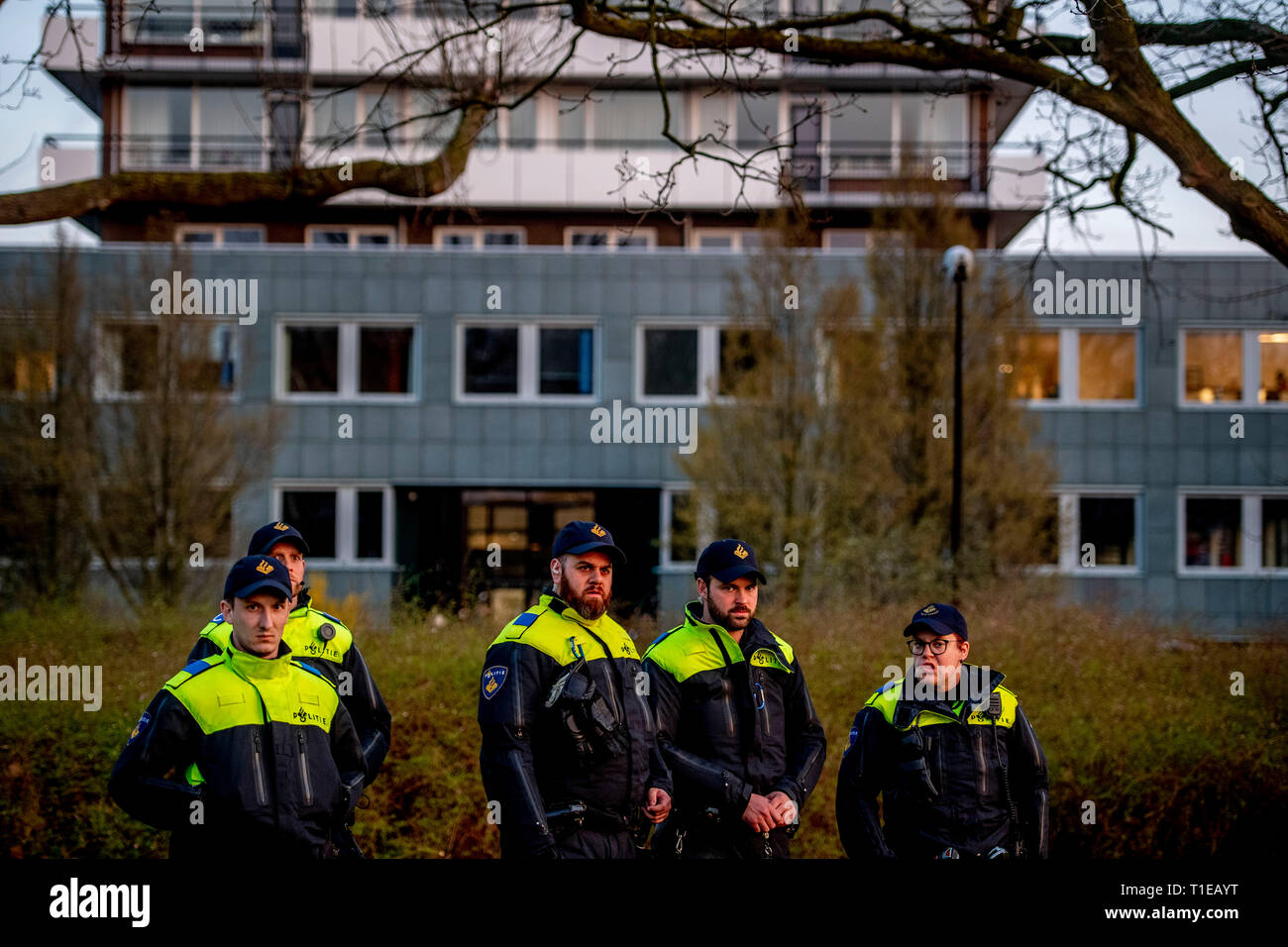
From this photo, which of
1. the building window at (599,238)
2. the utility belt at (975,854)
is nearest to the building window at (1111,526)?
the building window at (599,238)

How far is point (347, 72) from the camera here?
29.8m

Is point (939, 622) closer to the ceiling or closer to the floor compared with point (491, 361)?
closer to the floor

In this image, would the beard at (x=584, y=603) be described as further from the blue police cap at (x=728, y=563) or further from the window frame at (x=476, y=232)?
the window frame at (x=476, y=232)

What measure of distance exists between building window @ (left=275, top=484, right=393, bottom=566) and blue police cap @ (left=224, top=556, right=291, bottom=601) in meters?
20.2

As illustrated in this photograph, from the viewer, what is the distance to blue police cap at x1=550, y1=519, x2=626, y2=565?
5008 millimetres

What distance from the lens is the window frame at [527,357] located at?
977 inches

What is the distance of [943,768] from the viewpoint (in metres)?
5.00

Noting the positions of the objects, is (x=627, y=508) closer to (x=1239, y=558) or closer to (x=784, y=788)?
(x=1239, y=558)

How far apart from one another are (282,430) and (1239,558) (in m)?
21.0

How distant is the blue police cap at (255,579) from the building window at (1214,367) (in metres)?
24.8

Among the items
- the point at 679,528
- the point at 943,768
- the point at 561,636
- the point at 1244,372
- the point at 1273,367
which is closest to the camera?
the point at 561,636

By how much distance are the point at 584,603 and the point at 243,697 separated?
144 cm

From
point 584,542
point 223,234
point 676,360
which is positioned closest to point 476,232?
point 223,234

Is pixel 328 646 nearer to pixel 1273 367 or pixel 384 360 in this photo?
pixel 384 360
